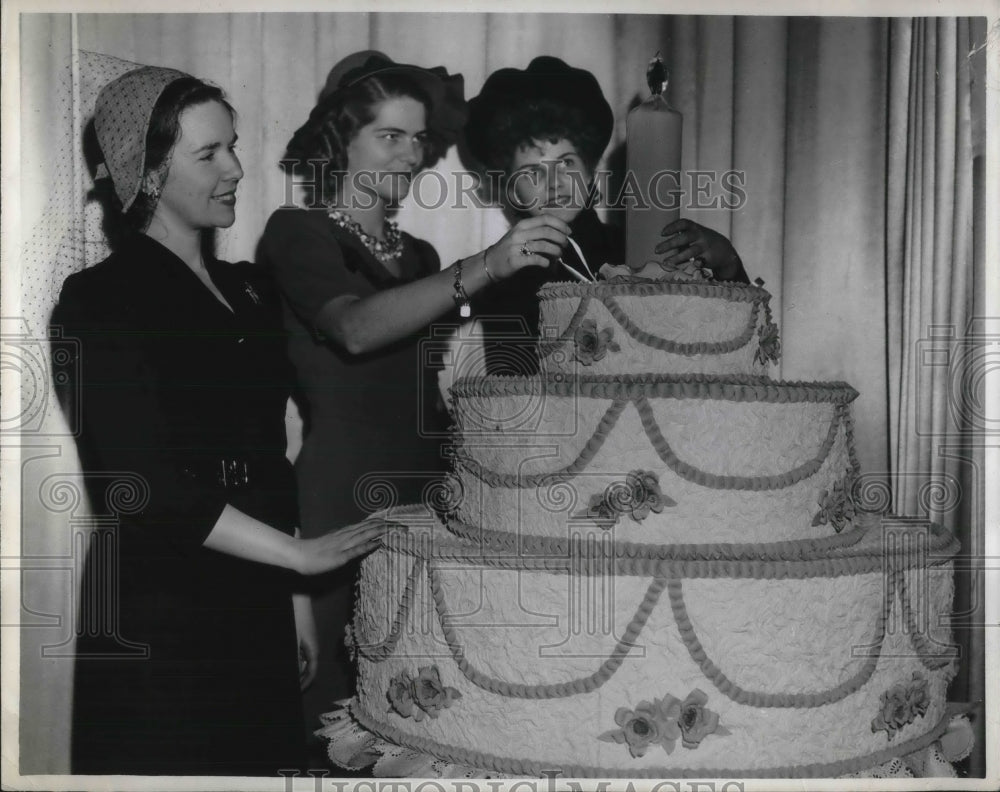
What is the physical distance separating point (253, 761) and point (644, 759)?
1221 mm

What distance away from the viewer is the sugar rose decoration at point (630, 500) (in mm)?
1965

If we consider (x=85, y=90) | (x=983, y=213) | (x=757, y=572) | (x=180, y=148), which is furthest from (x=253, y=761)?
(x=983, y=213)

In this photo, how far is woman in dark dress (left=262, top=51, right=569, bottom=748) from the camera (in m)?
2.75

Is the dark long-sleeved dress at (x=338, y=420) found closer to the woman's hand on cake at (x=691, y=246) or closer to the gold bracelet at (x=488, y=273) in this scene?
the gold bracelet at (x=488, y=273)

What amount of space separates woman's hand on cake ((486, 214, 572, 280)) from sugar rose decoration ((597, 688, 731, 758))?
3.68 feet

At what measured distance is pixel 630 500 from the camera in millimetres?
1974

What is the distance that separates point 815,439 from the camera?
81.4 inches

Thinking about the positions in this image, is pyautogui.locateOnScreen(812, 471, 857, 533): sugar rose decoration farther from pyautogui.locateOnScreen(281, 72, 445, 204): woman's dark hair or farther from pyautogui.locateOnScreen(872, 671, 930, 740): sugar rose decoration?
pyautogui.locateOnScreen(281, 72, 445, 204): woman's dark hair

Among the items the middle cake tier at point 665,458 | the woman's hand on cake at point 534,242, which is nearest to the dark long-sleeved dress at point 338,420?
the woman's hand on cake at point 534,242

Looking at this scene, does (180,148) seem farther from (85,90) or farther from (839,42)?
(839,42)

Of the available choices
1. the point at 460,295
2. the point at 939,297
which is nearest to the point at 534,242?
the point at 460,295

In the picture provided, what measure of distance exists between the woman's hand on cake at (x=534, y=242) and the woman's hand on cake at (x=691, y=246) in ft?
0.85

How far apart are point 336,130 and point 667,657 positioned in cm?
183

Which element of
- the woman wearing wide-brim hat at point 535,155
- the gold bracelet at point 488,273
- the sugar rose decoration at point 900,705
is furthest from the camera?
the woman wearing wide-brim hat at point 535,155
